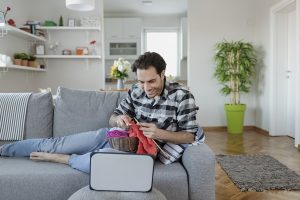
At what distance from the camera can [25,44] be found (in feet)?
16.8

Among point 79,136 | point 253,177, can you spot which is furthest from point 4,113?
point 253,177

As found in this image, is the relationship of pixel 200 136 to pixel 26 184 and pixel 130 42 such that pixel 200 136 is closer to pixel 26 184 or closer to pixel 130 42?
pixel 26 184

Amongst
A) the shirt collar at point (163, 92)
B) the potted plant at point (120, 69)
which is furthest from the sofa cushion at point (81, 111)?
the potted plant at point (120, 69)

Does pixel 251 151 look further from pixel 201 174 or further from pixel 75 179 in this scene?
pixel 75 179

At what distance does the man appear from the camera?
1.73 meters

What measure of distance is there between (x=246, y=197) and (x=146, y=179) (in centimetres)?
132

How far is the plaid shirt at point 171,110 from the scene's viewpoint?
5.79 ft

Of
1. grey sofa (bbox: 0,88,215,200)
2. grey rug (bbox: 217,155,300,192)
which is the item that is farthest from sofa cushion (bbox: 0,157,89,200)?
grey rug (bbox: 217,155,300,192)

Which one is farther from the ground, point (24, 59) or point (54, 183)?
point (24, 59)

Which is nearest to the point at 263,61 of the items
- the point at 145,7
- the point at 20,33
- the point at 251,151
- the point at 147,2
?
the point at 251,151

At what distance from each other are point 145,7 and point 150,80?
5.64 meters

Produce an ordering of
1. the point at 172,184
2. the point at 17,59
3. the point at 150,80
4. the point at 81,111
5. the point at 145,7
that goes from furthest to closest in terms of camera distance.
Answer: the point at 145,7, the point at 17,59, the point at 81,111, the point at 150,80, the point at 172,184

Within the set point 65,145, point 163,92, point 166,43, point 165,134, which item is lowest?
point 65,145

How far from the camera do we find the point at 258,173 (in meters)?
2.93
